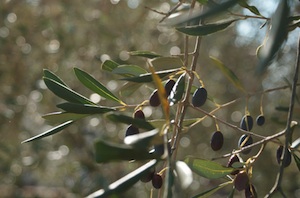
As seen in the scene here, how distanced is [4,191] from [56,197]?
0.30m

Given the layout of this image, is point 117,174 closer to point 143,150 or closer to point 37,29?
point 37,29

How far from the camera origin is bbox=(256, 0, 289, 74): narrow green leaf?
0.49m

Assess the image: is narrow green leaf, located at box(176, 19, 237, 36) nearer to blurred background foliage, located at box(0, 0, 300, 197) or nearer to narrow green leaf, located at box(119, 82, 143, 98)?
narrow green leaf, located at box(119, 82, 143, 98)

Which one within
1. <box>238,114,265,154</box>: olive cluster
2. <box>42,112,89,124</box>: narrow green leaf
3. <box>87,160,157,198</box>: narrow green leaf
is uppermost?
<box>87,160,157,198</box>: narrow green leaf

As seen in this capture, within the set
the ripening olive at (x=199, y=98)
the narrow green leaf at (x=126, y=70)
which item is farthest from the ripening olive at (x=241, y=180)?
the narrow green leaf at (x=126, y=70)

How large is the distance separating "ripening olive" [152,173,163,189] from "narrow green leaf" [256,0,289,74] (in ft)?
0.97

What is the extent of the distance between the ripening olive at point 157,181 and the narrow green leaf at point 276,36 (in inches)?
11.6

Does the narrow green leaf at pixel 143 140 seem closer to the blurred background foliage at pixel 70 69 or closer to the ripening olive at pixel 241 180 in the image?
the ripening olive at pixel 241 180

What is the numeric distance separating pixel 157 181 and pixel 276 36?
332mm

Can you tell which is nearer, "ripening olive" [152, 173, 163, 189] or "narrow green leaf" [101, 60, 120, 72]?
"ripening olive" [152, 173, 163, 189]

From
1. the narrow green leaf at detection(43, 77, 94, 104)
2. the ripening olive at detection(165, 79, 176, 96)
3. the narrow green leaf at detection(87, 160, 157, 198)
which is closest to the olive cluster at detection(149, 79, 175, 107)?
the ripening olive at detection(165, 79, 176, 96)

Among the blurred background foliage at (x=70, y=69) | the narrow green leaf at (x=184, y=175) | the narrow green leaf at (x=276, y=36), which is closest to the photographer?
the narrow green leaf at (x=276, y=36)

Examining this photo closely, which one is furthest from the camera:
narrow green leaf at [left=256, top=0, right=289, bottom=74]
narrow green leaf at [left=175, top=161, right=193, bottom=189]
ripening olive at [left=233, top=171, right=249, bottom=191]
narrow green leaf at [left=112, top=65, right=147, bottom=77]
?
narrow green leaf at [left=112, top=65, right=147, bottom=77]

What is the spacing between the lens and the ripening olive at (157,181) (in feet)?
2.62
